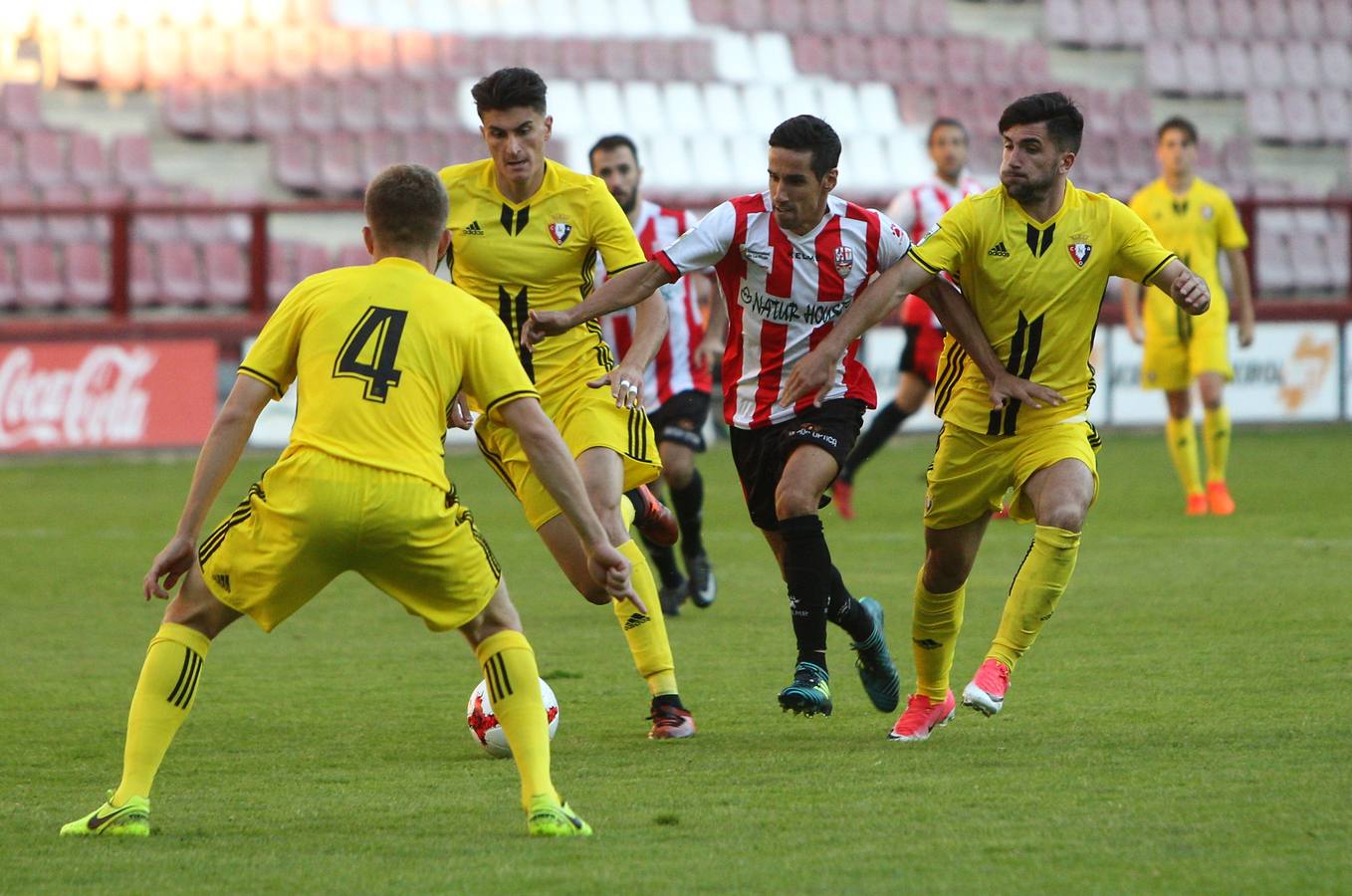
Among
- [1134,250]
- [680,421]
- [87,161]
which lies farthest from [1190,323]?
[87,161]

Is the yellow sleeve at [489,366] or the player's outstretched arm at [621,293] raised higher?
the player's outstretched arm at [621,293]

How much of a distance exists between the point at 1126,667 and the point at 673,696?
1.92m

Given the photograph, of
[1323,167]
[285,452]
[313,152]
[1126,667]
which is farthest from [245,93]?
[285,452]

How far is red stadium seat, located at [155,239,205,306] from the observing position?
57.5ft

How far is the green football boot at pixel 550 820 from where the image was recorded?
179 inches

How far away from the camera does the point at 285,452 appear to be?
4582 millimetres

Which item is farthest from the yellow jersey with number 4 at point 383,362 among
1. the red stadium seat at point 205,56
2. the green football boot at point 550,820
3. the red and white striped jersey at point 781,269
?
the red stadium seat at point 205,56

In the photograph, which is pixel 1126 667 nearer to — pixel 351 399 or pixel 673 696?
pixel 673 696

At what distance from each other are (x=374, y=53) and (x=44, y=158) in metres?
3.92

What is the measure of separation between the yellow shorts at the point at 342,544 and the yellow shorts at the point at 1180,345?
8.46m

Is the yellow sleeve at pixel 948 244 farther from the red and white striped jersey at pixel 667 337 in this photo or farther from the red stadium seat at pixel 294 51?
the red stadium seat at pixel 294 51

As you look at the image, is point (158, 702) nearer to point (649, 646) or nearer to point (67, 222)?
point (649, 646)

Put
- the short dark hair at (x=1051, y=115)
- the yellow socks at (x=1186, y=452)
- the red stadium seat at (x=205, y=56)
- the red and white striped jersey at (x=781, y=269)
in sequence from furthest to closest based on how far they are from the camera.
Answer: the red stadium seat at (x=205, y=56)
the yellow socks at (x=1186, y=452)
the red and white striped jersey at (x=781, y=269)
the short dark hair at (x=1051, y=115)

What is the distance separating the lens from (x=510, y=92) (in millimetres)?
6539
